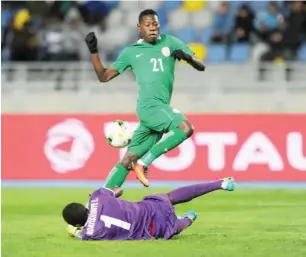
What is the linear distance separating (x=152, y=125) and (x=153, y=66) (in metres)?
0.63

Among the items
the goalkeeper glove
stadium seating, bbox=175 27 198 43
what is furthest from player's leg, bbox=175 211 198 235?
stadium seating, bbox=175 27 198 43

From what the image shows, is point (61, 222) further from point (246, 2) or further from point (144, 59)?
point (246, 2)

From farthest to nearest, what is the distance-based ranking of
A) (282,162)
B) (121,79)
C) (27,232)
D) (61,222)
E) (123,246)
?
1. (121,79)
2. (282,162)
3. (61,222)
4. (27,232)
5. (123,246)

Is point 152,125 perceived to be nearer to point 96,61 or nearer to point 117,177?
point 117,177

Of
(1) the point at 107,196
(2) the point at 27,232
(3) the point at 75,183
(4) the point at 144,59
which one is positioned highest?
(4) the point at 144,59

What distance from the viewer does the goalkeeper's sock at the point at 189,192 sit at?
1003cm

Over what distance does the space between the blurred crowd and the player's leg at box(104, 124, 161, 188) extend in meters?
9.55

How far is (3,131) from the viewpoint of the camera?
18.4 m

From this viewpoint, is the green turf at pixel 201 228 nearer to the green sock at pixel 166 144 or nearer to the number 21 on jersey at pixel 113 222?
the number 21 on jersey at pixel 113 222

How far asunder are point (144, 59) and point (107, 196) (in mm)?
2334

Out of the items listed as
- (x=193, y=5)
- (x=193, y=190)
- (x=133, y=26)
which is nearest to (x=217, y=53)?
(x=193, y=5)

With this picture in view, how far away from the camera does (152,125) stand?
1127 centimetres

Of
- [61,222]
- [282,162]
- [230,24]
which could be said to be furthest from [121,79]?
[61,222]

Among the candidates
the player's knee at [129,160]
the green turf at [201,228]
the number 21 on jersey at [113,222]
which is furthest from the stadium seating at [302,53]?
the number 21 on jersey at [113,222]
